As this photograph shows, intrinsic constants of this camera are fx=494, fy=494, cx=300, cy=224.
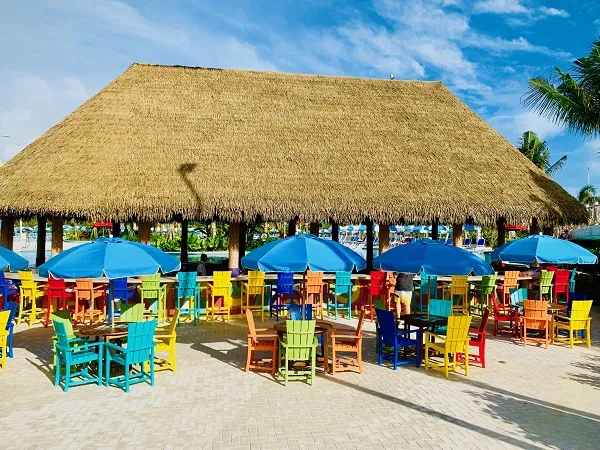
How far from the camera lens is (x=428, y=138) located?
1697 centimetres

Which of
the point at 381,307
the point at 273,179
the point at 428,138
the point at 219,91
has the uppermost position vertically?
the point at 219,91

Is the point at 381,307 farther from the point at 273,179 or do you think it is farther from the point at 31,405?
the point at 273,179

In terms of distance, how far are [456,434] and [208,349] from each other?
200 inches

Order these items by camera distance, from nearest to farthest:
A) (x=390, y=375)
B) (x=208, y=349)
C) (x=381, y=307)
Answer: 1. (x=390, y=375)
2. (x=381, y=307)
3. (x=208, y=349)

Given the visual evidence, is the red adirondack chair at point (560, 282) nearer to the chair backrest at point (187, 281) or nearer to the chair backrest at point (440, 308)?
the chair backrest at point (440, 308)

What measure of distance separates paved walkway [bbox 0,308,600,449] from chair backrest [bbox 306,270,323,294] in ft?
12.3

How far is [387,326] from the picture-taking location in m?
7.97

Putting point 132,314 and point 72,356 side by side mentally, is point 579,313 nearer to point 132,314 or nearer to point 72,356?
point 132,314

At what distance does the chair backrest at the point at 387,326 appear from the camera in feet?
25.7

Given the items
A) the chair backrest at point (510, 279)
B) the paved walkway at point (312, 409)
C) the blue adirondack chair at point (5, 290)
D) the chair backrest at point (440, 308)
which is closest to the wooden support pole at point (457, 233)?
the chair backrest at point (510, 279)

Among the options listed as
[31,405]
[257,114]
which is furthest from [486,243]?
[31,405]

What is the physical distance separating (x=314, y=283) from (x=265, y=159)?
471cm

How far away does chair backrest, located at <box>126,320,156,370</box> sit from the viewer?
6.64 meters

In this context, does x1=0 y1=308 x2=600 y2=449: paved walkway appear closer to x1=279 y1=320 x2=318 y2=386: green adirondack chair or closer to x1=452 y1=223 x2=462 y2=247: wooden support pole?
x1=279 y1=320 x2=318 y2=386: green adirondack chair
